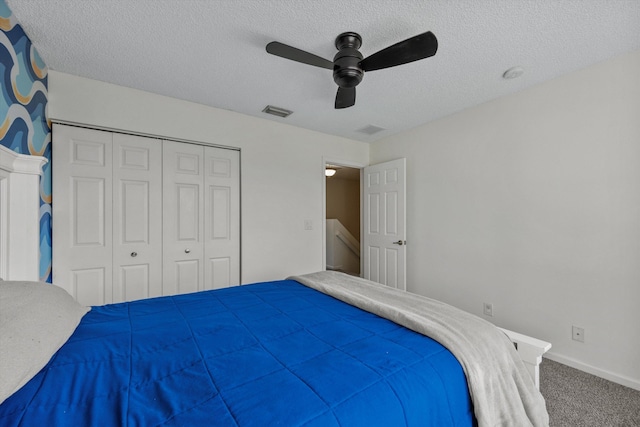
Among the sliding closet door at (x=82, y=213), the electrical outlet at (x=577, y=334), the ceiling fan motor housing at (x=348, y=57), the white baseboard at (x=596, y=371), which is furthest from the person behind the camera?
the sliding closet door at (x=82, y=213)

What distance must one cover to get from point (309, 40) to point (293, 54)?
27cm

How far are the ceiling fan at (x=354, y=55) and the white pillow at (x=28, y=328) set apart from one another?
1.62 meters

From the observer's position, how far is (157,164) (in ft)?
8.64

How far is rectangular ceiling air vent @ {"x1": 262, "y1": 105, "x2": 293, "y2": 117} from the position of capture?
2908 millimetres

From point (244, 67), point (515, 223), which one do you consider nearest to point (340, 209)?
point (515, 223)

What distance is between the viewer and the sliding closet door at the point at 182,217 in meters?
2.68

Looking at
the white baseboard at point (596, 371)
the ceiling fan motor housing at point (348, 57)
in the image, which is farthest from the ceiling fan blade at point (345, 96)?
the white baseboard at point (596, 371)

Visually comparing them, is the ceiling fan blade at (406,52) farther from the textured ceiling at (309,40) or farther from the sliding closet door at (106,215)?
the sliding closet door at (106,215)

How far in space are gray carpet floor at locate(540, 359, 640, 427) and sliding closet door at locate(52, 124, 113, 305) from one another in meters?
3.48

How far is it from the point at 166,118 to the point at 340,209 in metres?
5.20

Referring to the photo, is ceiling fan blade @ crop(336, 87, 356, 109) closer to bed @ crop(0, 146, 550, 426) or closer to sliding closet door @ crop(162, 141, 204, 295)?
bed @ crop(0, 146, 550, 426)

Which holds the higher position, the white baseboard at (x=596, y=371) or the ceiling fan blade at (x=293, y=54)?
the ceiling fan blade at (x=293, y=54)

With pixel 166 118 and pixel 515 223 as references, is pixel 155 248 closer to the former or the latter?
pixel 166 118

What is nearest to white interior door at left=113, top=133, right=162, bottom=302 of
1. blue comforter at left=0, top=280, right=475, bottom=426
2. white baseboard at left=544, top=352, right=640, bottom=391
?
blue comforter at left=0, top=280, right=475, bottom=426
